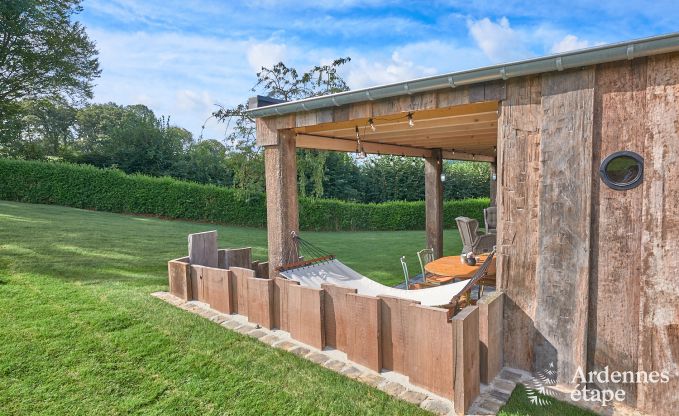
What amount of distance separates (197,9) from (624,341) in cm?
833

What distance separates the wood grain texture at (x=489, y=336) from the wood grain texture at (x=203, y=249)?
11.9 feet

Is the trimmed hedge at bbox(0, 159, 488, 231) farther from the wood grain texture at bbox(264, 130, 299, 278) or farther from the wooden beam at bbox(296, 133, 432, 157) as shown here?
the wood grain texture at bbox(264, 130, 299, 278)

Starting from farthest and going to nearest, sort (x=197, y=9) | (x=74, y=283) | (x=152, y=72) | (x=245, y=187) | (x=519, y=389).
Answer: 1. (x=245, y=187)
2. (x=152, y=72)
3. (x=197, y=9)
4. (x=74, y=283)
5. (x=519, y=389)

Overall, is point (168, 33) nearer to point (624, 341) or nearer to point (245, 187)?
point (245, 187)

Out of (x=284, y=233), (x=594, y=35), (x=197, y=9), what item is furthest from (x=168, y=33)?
(x=594, y=35)

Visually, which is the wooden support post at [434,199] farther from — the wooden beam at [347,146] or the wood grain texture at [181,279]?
the wood grain texture at [181,279]

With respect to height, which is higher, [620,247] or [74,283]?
[620,247]

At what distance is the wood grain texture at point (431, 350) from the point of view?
8.44 ft

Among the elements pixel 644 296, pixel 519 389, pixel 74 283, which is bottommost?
pixel 519 389

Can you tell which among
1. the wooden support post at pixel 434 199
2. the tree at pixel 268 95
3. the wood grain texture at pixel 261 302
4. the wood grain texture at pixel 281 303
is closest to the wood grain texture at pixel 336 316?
the wood grain texture at pixel 281 303

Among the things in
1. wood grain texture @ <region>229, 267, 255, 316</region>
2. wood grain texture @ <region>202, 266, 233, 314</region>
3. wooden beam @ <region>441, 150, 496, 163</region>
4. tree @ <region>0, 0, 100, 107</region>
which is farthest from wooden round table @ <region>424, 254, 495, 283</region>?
tree @ <region>0, 0, 100, 107</region>

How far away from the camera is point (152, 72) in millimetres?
10180

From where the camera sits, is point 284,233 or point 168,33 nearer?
point 284,233

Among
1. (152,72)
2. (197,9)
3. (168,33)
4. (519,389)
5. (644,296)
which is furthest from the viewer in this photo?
(152,72)
